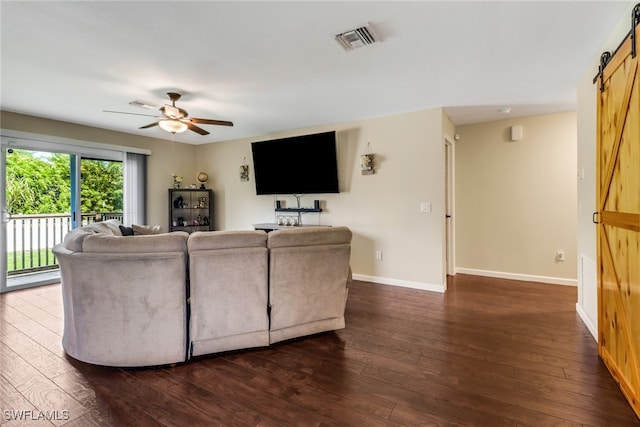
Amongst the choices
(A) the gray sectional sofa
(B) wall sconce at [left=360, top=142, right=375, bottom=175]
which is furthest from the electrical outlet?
(A) the gray sectional sofa

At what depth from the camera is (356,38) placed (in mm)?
2188

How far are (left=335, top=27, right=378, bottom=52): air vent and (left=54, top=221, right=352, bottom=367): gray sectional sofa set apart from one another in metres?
1.47

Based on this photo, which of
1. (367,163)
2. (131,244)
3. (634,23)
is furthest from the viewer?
(367,163)

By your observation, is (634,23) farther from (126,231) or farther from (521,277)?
(126,231)

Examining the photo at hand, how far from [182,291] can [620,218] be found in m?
2.95

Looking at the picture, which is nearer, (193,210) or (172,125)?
(172,125)

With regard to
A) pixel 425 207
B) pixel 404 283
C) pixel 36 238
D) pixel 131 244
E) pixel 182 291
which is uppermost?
pixel 425 207

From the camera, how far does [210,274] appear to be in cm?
218

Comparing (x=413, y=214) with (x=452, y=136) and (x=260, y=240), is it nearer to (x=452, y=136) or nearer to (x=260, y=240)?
(x=452, y=136)

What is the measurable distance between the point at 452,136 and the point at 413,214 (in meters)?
1.51

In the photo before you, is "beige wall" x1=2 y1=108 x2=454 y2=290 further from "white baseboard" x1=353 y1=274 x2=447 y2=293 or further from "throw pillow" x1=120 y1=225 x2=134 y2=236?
"throw pillow" x1=120 y1=225 x2=134 y2=236

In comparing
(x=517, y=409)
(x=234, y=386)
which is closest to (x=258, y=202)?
(x=234, y=386)

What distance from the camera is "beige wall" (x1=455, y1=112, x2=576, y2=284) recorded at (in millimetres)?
4102

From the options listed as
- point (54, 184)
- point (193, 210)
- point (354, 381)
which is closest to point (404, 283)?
point (354, 381)
